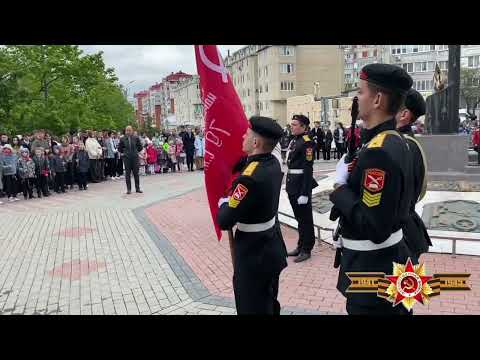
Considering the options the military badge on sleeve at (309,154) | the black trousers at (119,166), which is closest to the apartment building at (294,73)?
the black trousers at (119,166)

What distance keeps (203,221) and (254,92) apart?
222 ft

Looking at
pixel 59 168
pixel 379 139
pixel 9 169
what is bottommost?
pixel 59 168

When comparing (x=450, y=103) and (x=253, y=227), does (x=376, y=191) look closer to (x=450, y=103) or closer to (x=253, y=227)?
(x=253, y=227)

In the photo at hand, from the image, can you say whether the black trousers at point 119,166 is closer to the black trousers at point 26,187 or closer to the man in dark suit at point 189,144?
the man in dark suit at point 189,144

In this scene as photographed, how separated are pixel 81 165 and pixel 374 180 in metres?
14.4

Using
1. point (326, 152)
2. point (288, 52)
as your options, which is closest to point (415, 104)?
point (326, 152)

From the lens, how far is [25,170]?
13148 mm

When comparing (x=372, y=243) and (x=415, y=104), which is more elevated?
(x=415, y=104)

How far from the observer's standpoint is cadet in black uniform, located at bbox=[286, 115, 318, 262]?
6.01 meters

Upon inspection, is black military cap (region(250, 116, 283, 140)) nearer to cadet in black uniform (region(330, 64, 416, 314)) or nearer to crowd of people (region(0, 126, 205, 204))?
cadet in black uniform (region(330, 64, 416, 314))

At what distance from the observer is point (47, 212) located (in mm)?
11055

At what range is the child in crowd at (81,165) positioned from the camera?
15049mm

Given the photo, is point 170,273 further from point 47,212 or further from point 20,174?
point 20,174

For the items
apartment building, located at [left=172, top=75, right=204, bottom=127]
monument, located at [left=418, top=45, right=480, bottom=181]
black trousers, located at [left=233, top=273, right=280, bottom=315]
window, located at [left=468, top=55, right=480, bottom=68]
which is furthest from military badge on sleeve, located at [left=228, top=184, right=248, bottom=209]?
apartment building, located at [left=172, top=75, right=204, bottom=127]
